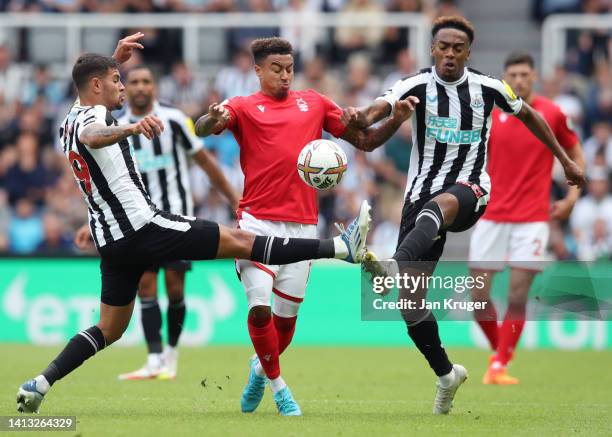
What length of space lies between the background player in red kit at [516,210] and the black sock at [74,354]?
459 cm

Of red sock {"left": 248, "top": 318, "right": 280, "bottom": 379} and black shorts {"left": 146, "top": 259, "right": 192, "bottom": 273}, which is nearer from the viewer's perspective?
red sock {"left": 248, "top": 318, "right": 280, "bottom": 379}

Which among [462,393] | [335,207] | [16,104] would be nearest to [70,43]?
[16,104]

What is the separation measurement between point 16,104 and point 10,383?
387 inches

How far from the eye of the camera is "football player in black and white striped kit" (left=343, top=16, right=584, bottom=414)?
8.77 m

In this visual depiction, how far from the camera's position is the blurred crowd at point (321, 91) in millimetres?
17375

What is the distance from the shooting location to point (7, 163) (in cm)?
1905

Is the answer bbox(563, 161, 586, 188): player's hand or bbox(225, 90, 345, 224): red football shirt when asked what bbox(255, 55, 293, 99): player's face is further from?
bbox(563, 161, 586, 188): player's hand

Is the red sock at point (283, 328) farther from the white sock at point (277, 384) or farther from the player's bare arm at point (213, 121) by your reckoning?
the player's bare arm at point (213, 121)

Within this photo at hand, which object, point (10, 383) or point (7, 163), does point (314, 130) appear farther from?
point (7, 163)

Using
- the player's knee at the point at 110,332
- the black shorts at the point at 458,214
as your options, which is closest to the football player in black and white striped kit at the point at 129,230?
the player's knee at the point at 110,332

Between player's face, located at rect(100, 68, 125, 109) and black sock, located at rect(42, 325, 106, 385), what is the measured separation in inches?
62.9

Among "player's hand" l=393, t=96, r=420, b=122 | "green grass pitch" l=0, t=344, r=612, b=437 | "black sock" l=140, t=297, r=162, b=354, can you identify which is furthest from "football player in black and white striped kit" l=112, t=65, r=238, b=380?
"player's hand" l=393, t=96, r=420, b=122

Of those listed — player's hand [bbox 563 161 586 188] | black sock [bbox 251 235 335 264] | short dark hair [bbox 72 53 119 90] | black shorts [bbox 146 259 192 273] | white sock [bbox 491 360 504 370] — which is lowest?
white sock [bbox 491 360 504 370]

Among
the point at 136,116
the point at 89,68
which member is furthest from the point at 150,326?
the point at 89,68
